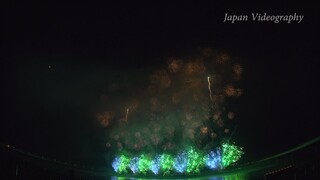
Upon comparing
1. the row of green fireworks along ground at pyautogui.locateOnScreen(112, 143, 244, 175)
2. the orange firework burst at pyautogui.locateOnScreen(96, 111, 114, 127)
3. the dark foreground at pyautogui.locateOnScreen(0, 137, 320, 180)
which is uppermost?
the orange firework burst at pyautogui.locateOnScreen(96, 111, 114, 127)

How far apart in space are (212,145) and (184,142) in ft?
5.24

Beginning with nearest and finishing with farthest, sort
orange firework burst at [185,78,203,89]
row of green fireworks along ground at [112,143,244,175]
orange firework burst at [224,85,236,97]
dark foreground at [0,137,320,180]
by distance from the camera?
dark foreground at [0,137,320,180], row of green fireworks along ground at [112,143,244,175], orange firework burst at [185,78,203,89], orange firework burst at [224,85,236,97]

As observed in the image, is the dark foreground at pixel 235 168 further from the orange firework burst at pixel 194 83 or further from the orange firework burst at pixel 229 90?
the orange firework burst at pixel 229 90

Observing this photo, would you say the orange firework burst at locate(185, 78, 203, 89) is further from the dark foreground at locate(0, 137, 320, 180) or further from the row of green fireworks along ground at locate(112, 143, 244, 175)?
the dark foreground at locate(0, 137, 320, 180)

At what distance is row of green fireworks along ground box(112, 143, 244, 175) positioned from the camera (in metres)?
18.3

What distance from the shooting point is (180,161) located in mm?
19391

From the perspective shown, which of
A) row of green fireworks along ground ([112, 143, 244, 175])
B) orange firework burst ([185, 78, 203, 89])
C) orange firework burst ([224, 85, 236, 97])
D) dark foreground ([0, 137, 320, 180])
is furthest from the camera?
orange firework burst ([224, 85, 236, 97])

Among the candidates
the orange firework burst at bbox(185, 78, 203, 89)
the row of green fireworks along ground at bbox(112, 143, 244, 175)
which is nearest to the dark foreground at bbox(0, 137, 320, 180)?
the row of green fireworks along ground at bbox(112, 143, 244, 175)

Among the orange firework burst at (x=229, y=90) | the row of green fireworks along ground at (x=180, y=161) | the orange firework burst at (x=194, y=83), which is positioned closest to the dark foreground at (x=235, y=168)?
the row of green fireworks along ground at (x=180, y=161)

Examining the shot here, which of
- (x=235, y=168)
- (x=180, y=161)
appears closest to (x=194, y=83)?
(x=180, y=161)

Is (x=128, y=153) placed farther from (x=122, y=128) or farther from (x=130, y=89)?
(x=130, y=89)

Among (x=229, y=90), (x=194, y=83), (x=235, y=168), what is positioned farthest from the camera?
(x=229, y=90)

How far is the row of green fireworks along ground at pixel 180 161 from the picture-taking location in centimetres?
1831

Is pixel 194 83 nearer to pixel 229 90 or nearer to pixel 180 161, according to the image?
pixel 229 90
